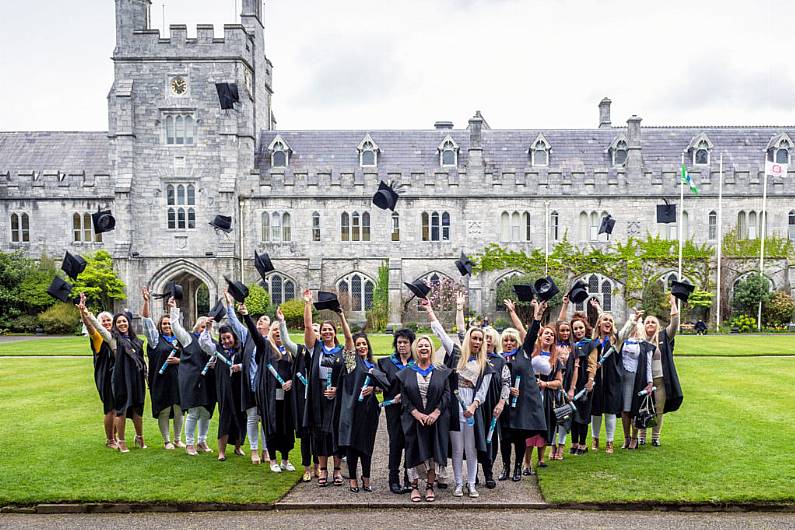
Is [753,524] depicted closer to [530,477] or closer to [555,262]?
[530,477]

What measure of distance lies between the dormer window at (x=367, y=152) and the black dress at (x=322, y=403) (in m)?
28.4

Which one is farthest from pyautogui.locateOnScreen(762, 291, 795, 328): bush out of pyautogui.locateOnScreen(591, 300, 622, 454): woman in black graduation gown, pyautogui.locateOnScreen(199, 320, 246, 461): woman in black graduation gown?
Answer: pyautogui.locateOnScreen(199, 320, 246, 461): woman in black graduation gown

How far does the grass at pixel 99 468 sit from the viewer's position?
27.1 feet

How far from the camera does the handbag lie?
32.2ft

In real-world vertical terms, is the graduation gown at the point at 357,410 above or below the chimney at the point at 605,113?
below

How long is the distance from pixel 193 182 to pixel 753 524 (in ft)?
100

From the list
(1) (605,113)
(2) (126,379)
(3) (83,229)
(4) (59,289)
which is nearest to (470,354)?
(2) (126,379)

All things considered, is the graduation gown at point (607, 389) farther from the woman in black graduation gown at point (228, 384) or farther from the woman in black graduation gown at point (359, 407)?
the woman in black graduation gown at point (228, 384)

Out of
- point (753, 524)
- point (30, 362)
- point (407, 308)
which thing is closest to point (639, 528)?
point (753, 524)

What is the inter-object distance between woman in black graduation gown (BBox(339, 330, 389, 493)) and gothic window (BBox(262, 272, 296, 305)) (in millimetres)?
27143

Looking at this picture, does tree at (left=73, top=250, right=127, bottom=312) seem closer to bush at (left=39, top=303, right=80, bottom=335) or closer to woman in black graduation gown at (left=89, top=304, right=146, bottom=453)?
bush at (left=39, top=303, right=80, bottom=335)

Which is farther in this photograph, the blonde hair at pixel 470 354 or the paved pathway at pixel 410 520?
the blonde hair at pixel 470 354

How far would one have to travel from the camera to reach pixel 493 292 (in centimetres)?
3509

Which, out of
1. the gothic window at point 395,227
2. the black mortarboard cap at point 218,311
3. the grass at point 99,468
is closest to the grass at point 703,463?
the grass at point 99,468
